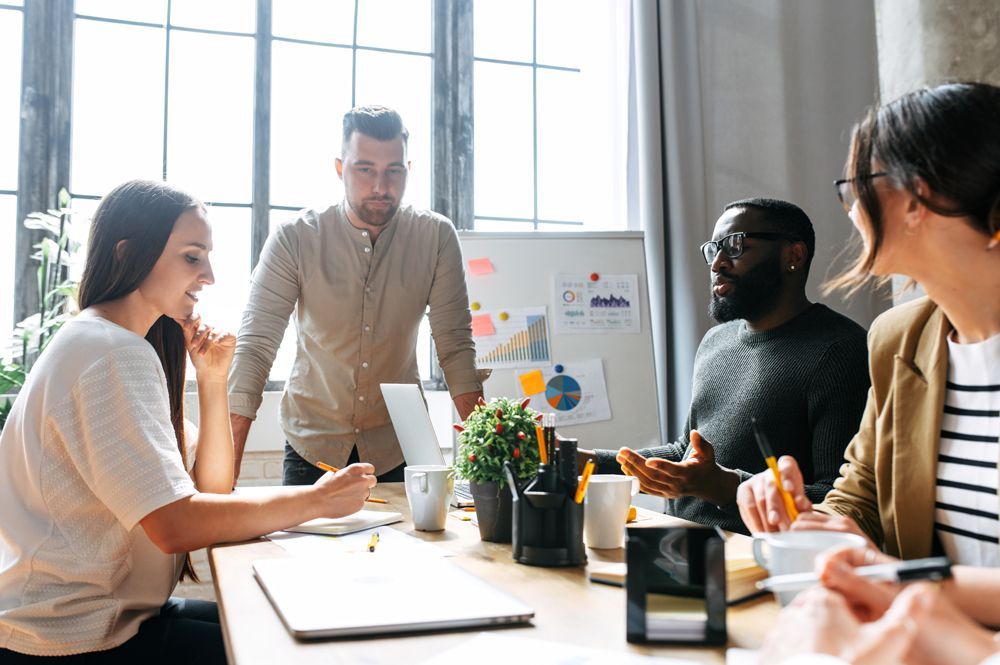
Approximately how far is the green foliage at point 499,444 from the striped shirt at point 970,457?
0.58 metres

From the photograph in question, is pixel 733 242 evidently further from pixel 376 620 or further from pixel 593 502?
pixel 376 620

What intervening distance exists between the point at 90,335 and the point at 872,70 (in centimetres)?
352

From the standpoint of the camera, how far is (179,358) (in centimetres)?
170

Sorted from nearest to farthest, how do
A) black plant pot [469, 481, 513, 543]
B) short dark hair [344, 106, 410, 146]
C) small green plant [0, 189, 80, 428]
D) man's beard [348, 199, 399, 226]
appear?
black plant pot [469, 481, 513, 543] → short dark hair [344, 106, 410, 146] → man's beard [348, 199, 399, 226] → small green plant [0, 189, 80, 428]

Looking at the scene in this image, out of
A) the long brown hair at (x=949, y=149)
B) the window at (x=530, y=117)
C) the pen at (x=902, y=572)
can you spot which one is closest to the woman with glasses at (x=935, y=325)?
the long brown hair at (x=949, y=149)

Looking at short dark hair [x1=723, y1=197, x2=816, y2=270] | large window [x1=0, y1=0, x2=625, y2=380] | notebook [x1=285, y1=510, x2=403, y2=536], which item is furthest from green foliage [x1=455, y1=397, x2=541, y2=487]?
large window [x1=0, y1=0, x2=625, y2=380]

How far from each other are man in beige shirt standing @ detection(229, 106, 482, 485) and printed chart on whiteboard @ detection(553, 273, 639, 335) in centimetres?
64

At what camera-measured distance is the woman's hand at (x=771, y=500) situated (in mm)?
1084

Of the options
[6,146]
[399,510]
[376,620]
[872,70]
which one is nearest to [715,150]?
[872,70]

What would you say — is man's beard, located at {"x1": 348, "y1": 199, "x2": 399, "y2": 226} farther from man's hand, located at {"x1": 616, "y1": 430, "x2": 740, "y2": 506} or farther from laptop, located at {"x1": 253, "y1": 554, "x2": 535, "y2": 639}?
laptop, located at {"x1": 253, "y1": 554, "x2": 535, "y2": 639}

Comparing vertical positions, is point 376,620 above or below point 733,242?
below

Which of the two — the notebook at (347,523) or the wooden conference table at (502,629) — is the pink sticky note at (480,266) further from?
the wooden conference table at (502,629)

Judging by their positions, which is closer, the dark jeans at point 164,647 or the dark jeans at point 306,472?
the dark jeans at point 164,647

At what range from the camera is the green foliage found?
130 cm
